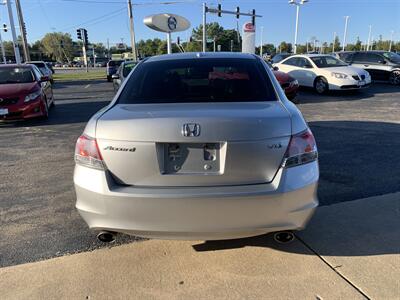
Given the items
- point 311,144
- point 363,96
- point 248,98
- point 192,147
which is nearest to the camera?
point 192,147

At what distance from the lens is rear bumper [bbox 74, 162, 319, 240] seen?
254cm

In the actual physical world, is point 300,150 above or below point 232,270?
above

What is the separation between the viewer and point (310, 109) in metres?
11.2

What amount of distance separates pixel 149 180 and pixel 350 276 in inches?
67.0

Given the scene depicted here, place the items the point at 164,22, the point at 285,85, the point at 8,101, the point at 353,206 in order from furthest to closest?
the point at 164,22 → the point at 285,85 → the point at 8,101 → the point at 353,206

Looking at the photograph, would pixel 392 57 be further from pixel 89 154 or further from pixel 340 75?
pixel 89 154

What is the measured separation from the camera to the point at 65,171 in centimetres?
547

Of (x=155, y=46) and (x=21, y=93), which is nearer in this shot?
(x=21, y=93)

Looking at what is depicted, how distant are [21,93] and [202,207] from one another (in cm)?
811

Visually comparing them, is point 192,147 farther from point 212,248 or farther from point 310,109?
point 310,109

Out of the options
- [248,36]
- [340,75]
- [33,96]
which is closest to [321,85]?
[340,75]

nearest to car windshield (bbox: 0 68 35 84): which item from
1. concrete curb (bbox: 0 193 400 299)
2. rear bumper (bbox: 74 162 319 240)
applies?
concrete curb (bbox: 0 193 400 299)

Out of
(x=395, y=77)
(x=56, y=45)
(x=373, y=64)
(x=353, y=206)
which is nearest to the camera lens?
(x=353, y=206)

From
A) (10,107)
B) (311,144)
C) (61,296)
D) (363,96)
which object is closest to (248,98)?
(311,144)
